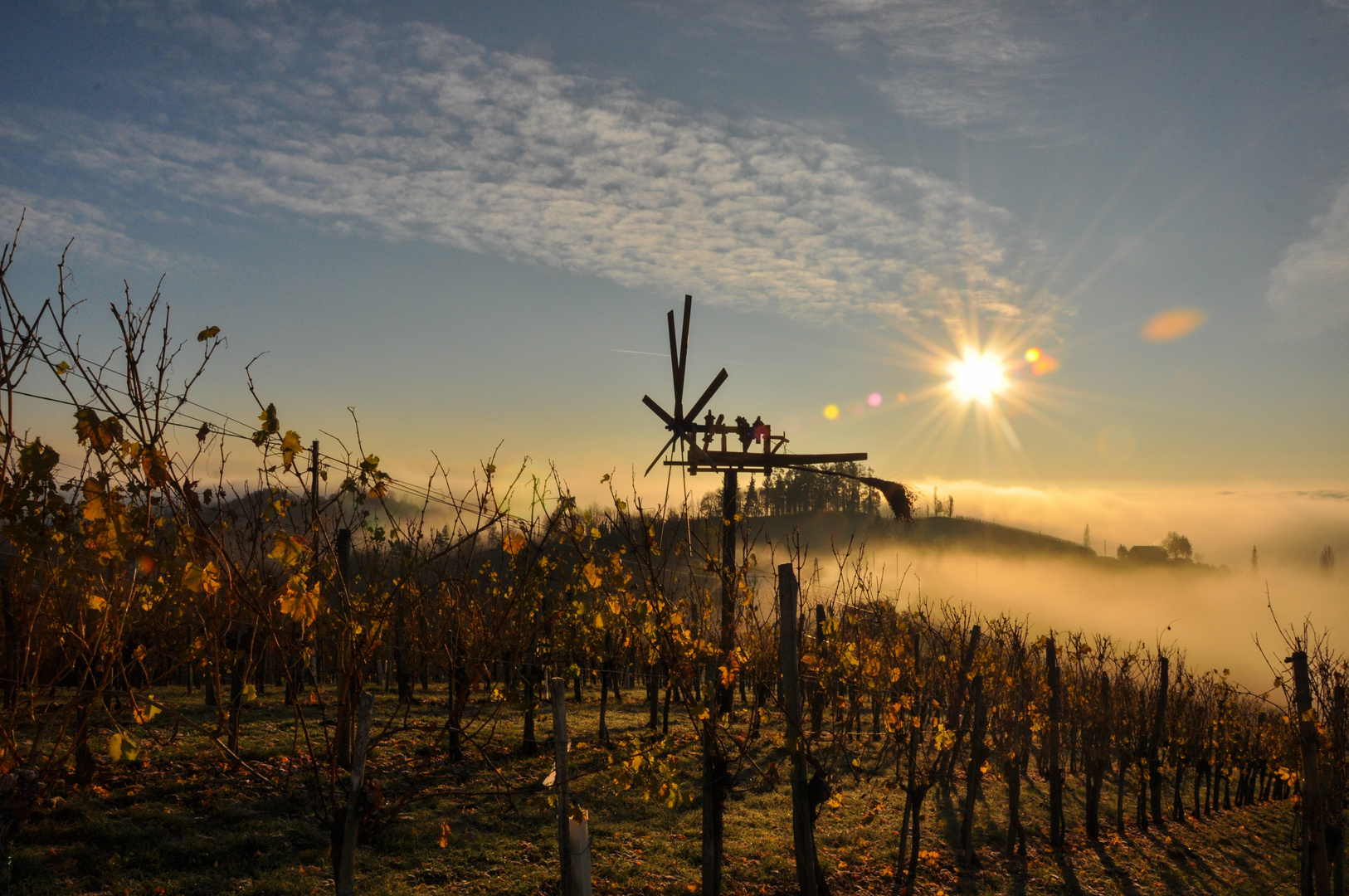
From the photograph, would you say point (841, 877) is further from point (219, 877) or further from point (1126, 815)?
point (1126, 815)

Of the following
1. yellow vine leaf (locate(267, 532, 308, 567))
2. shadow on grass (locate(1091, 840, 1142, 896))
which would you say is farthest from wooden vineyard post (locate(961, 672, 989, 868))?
yellow vine leaf (locate(267, 532, 308, 567))

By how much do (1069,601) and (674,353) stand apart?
473ft

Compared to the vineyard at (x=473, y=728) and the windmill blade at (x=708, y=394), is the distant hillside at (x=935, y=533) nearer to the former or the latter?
the vineyard at (x=473, y=728)

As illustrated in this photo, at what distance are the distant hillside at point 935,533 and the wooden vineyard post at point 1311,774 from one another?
99.4m

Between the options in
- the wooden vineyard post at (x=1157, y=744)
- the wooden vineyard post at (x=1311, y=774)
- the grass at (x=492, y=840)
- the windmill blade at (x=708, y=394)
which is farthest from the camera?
the wooden vineyard post at (x=1157, y=744)

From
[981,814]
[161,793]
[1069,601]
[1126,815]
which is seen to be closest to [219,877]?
[161,793]

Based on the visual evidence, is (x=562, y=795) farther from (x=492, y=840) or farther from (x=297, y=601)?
(x=492, y=840)

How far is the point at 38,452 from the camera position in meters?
3.53

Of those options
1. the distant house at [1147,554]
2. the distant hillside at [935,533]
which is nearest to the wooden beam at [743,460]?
the distant hillside at [935,533]

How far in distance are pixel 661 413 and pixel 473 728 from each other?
7.63 metres

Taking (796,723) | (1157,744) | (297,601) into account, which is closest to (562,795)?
(796,723)

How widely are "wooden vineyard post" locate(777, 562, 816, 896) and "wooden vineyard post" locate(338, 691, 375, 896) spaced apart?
333 cm

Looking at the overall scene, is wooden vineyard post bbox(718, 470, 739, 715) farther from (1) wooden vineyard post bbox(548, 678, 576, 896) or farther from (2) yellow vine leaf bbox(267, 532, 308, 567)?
(2) yellow vine leaf bbox(267, 532, 308, 567)

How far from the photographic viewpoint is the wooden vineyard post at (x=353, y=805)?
13.6 feet
